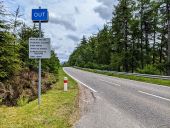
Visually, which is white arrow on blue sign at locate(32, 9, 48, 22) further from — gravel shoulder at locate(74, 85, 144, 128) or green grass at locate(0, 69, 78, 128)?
gravel shoulder at locate(74, 85, 144, 128)

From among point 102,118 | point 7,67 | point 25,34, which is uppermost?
point 25,34

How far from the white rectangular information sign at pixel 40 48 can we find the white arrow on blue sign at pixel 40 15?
0.75m

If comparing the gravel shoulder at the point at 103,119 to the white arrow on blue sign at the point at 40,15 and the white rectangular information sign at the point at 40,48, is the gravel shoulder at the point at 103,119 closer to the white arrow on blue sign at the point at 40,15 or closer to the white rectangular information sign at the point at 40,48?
the white rectangular information sign at the point at 40,48

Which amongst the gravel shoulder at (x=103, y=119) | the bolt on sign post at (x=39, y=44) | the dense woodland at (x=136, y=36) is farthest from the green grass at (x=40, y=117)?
the dense woodland at (x=136, y=36)

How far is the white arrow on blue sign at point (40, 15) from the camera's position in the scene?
11.6m

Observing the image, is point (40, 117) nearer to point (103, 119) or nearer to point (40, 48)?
point (103, 119)

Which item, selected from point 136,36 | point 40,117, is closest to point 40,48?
point 40,117

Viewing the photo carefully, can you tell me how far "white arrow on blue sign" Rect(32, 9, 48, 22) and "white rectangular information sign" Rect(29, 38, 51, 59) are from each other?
75 centimetres

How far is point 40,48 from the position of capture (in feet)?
38.4

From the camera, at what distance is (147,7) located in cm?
5388

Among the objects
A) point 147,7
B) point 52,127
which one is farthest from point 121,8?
point 52,127

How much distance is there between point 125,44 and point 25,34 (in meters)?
34.6

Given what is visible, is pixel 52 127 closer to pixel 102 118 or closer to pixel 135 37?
pixel 102 118

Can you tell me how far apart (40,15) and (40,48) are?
1229 millimetres
